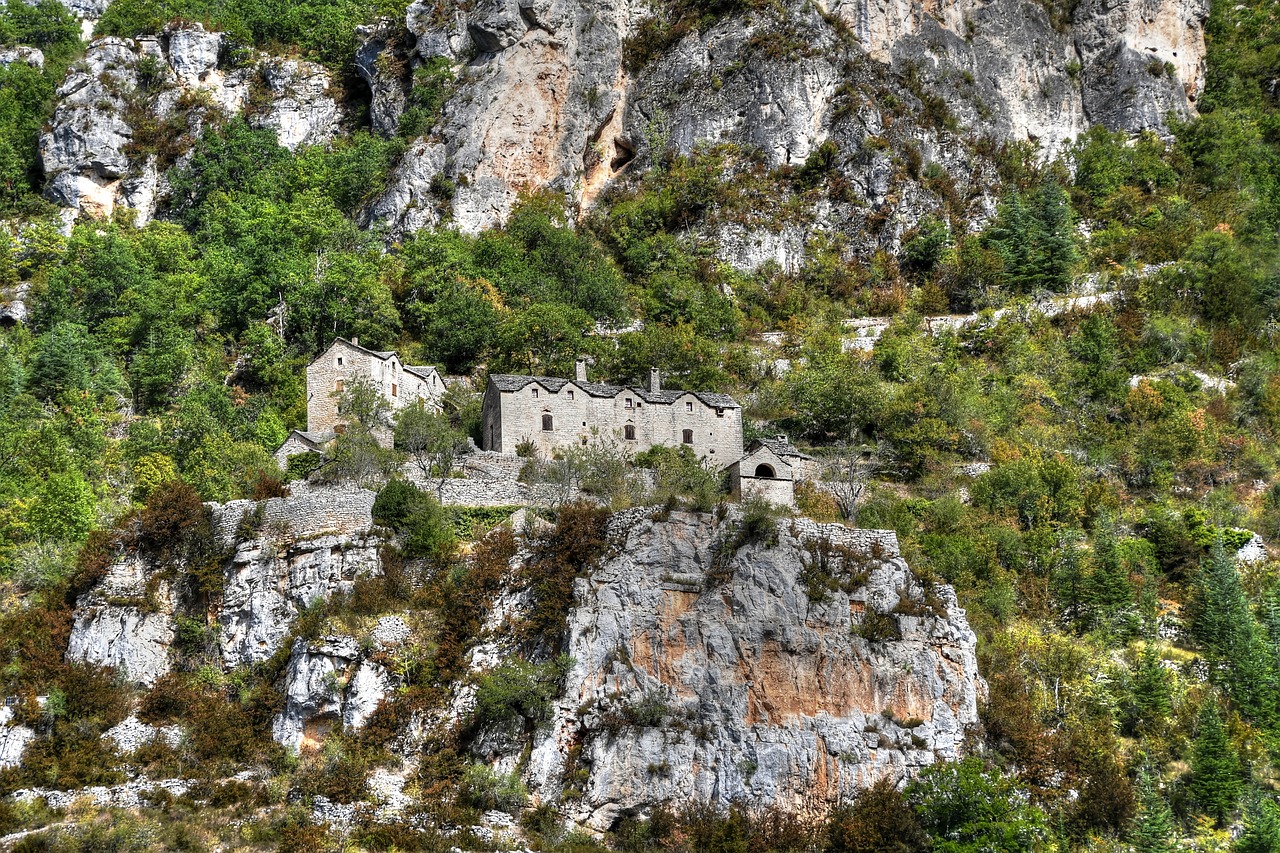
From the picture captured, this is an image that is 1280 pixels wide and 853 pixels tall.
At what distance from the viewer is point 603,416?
2207 inches

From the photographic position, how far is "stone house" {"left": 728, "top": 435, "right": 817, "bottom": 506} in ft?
172

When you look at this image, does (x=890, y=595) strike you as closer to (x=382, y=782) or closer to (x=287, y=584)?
(x=382, y=782)

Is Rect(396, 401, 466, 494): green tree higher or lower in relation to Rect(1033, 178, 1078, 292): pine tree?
lower

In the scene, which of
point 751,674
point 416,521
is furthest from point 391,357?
point 751,674

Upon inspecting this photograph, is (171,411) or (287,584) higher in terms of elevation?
(171,411)

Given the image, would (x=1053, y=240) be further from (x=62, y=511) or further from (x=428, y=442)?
(x=62, y=511)

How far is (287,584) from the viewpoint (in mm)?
43344

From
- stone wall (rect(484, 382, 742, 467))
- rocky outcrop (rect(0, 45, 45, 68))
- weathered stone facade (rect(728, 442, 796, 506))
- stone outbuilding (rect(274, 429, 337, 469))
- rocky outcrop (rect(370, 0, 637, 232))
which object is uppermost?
rocky outcrop (rect(0, 45, 45, 68))

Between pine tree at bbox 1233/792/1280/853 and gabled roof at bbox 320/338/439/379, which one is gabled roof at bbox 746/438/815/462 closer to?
gabled roof at bbox 320/338/439/379

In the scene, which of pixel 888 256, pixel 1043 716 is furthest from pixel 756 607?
pixel 888 256

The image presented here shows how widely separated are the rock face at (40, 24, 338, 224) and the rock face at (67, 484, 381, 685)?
47.9m

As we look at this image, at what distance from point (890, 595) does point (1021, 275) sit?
39.4m

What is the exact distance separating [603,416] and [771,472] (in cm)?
821

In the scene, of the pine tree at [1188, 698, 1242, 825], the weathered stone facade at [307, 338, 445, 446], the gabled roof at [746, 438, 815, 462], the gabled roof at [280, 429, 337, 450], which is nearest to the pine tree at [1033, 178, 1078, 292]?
the gabled roof at [746, 438, 815, 462]
